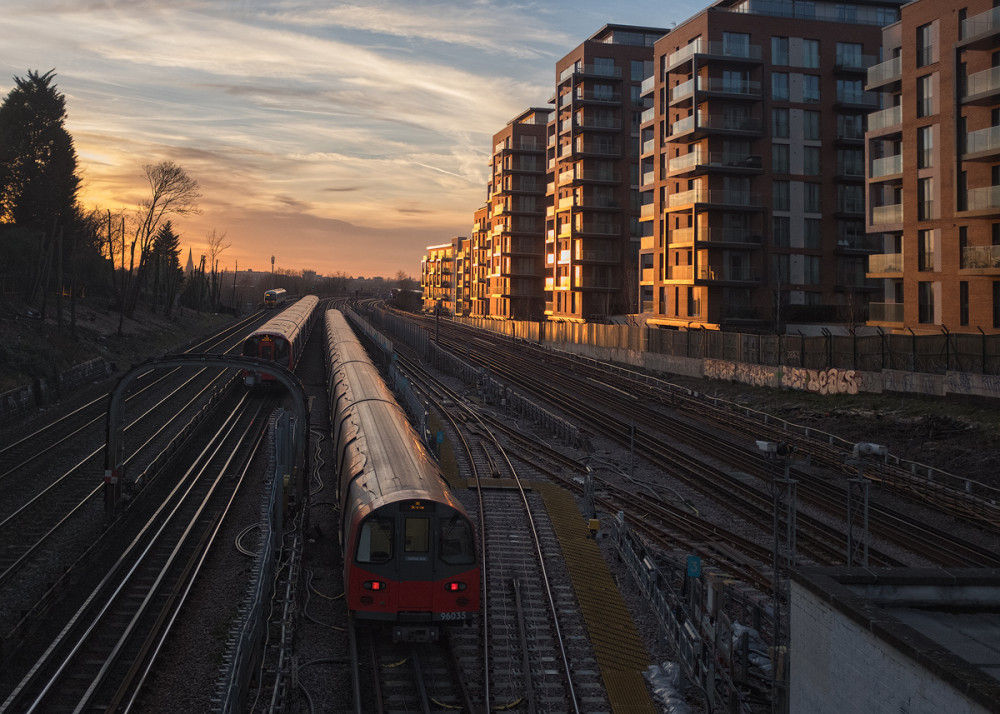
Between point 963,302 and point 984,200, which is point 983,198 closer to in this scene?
point 984,200

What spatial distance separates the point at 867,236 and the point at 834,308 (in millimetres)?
5690

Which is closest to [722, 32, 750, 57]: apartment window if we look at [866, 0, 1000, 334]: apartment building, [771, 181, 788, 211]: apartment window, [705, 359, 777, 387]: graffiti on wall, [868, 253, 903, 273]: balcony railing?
[771, 181, 788, 211]: apartment window

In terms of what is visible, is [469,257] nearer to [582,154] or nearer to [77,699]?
[582,154]

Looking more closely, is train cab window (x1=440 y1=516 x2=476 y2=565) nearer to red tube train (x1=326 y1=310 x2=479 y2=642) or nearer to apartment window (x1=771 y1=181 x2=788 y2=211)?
red tube train (x1=326 y1=310 x2=479 y2=642)

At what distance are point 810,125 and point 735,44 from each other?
7076mm

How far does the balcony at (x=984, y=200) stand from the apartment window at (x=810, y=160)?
763 inches

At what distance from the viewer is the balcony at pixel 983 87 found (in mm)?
31000

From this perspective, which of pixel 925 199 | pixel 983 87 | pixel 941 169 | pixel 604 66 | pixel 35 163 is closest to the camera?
pixel 983 87

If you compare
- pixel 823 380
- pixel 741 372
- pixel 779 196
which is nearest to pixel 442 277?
pixel 779 196

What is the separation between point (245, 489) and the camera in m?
22.5

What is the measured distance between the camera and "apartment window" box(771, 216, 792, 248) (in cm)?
5088

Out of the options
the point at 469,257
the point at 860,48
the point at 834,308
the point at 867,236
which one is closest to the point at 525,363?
the point at 834,308

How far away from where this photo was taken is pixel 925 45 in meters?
35.5

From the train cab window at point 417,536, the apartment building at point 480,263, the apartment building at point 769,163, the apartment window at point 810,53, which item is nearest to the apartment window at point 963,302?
the apartment building at point 769,163
